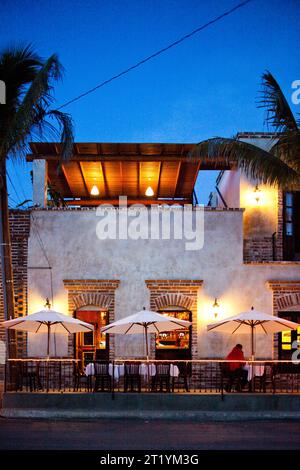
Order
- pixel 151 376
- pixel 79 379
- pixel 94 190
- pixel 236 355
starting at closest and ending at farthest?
1. pixel 151 376
2. pixel 79 379
3. pixel 236 355
4. pixel 94 190

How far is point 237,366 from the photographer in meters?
18.0

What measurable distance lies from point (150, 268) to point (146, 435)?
7.18m

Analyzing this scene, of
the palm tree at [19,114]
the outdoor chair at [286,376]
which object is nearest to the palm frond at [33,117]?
the palm tree at [19,114]

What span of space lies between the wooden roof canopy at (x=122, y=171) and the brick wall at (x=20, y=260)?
6.17 ft

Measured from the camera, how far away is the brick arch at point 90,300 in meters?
19.9

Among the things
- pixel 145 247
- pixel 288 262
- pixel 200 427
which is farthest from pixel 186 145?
pixel 200 427

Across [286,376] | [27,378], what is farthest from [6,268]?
[286,376]

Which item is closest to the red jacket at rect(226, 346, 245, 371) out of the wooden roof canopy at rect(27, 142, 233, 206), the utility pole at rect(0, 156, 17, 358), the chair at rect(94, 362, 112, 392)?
the chair at rect(94, 362, 112, 392)

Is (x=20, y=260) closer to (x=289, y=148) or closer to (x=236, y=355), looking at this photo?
(x=236, y=355)

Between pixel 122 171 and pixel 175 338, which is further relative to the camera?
pixel 122 171
